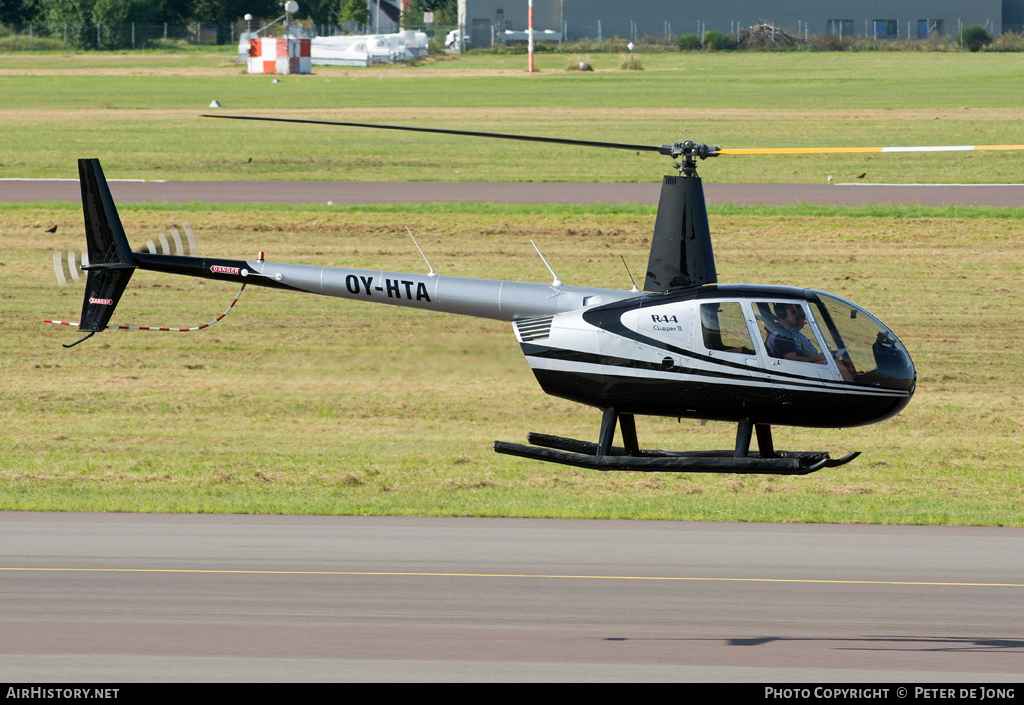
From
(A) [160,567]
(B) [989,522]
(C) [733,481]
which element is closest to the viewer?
(A) [160,567]

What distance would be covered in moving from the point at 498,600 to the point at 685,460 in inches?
238

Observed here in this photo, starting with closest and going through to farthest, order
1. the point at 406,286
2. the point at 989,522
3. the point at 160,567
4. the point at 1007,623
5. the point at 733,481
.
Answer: the point at 406,286 < the point at 1007,623 < the point at 160,567 < the point at 989,522 < the point at 733,481

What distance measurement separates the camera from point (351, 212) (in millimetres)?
41406

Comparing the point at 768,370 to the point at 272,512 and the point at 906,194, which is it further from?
the point at 906,194

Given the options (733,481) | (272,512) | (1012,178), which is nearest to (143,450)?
(272,512)

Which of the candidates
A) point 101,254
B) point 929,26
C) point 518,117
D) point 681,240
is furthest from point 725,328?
point 929,26

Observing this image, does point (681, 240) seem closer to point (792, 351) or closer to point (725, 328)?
point (725, 328)

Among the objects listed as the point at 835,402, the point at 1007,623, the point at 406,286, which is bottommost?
the point at 1007,623

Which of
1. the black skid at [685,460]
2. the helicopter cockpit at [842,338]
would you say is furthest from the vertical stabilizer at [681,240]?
the black skid at [685,460]

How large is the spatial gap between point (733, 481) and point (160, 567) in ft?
37.4

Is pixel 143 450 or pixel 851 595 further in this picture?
pixel 143 450

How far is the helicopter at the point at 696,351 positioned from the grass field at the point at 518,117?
112 feet

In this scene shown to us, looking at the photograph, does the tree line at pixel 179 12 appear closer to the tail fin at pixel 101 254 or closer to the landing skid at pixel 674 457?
the tail fin at pixel 101 254

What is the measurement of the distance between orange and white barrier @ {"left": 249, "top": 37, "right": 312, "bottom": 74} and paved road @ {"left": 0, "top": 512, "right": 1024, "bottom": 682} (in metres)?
79.8
